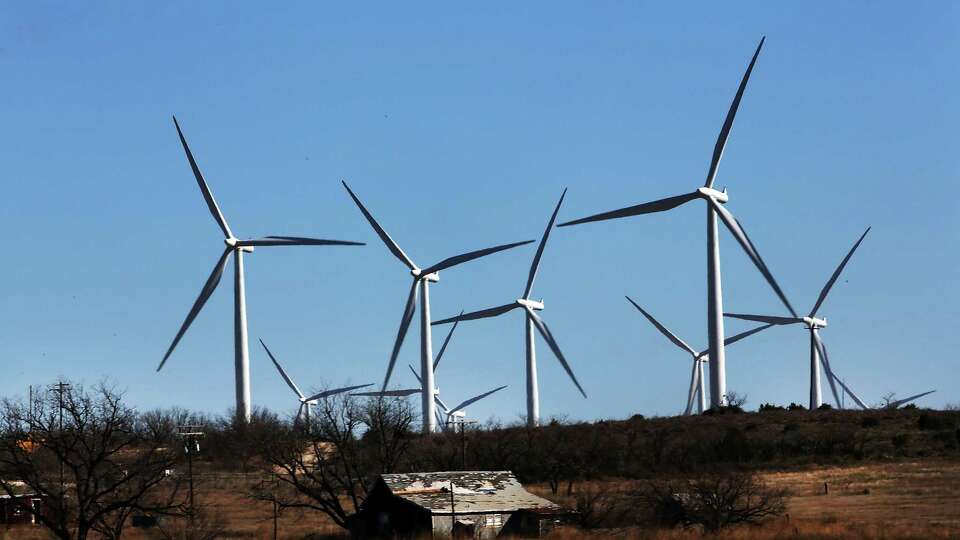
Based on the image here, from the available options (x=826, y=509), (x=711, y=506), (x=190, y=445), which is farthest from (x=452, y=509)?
(x=190, y=445)

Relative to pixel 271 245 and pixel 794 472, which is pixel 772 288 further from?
pixel 271 245

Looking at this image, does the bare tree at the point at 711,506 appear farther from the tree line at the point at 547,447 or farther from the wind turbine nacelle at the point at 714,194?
the wind turbine nacelle at the point at 714,194

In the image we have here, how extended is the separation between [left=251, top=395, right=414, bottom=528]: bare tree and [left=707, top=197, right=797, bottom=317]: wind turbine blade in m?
22.5

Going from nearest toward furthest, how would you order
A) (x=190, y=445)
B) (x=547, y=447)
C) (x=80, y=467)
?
1. (x=80, y=467)
2. (x=190, y=445)
3. (x=547, y=447)

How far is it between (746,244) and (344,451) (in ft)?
89.0

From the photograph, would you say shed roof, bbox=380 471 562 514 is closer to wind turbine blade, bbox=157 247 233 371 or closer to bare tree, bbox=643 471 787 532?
bare tree, bbox=643 471 787 532

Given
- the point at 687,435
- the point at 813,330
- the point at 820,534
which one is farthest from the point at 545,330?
the point at 820,534

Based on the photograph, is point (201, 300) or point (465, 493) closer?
point (465, 493)

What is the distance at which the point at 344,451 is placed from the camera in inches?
3573

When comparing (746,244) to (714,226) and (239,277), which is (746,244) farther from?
(239,277)

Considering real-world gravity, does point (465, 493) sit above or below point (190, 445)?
below

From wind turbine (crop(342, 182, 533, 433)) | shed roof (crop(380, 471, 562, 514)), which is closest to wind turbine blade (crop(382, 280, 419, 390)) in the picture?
wind turbine (crop(342, 182, 533, 433))

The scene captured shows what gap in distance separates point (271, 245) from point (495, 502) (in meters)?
53.1

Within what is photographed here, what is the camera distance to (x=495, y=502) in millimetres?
66750
